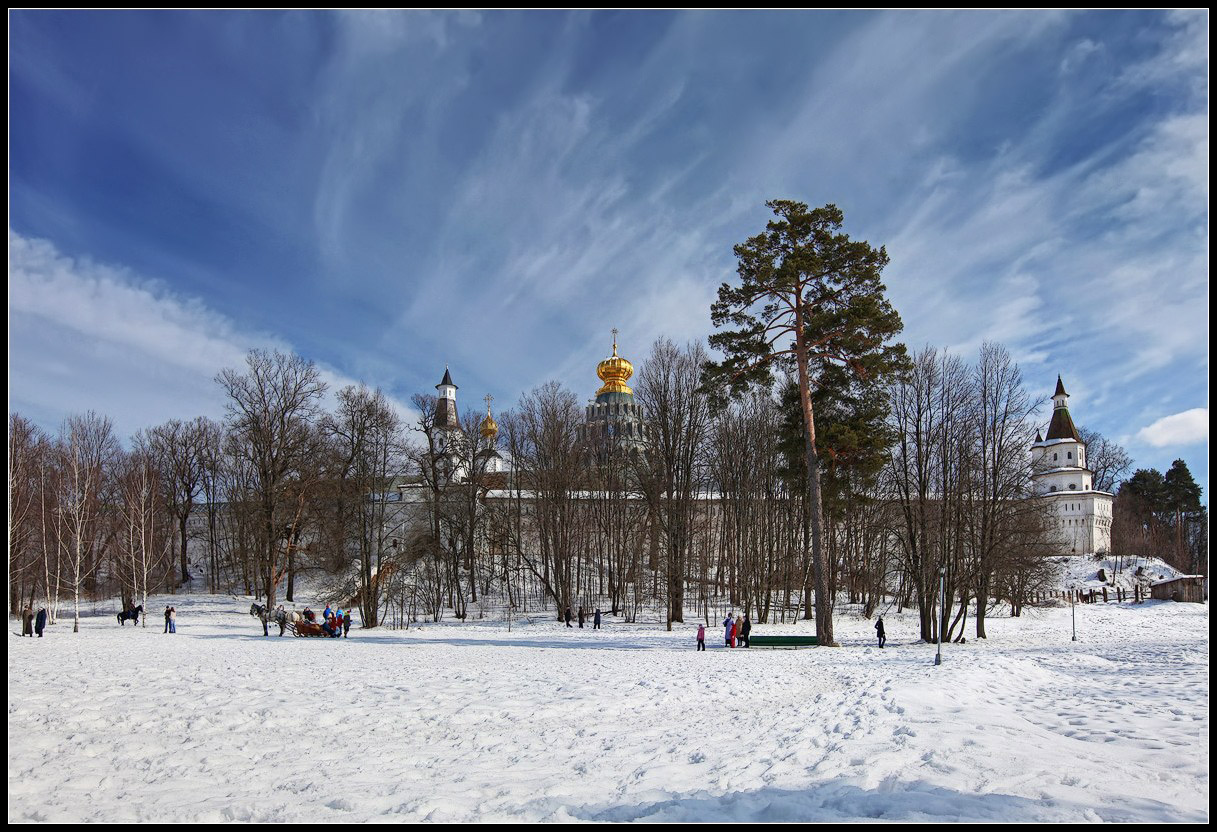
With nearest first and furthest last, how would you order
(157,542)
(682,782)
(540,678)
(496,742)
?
(682,782), (496,742), (540,678), (157,542)

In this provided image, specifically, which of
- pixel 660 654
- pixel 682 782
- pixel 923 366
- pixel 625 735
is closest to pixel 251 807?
pixel 682 782

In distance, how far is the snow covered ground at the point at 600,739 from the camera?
625 cm

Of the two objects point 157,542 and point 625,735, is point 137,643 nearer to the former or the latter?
point 625,735

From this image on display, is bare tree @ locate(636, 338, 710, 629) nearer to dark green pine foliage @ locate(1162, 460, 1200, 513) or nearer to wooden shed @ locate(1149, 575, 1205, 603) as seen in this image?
wooden shed @ locate(1149, 575, 1205, 603)

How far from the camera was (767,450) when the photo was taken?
39.2 m

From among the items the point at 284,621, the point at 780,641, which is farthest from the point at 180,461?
the point at 780,641

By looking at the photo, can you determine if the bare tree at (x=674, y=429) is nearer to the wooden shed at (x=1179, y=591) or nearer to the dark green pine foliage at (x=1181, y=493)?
the wooden shed at (x=1179, y=591)

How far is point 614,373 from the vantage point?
3275 inches

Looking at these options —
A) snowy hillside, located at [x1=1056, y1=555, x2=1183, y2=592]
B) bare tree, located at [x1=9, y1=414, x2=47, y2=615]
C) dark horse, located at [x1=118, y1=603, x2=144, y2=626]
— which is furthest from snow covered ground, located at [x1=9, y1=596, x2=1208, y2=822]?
snowy hillside, located at [x1=1056, y1=555, x2=1183, y2=592]

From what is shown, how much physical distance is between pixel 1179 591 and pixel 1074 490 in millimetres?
36406

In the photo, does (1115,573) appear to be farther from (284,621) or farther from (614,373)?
(284,621)

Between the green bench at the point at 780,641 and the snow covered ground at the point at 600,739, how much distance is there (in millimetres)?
4268

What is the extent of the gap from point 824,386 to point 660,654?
1071cm

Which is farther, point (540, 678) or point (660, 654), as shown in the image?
point (660, 654)
